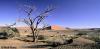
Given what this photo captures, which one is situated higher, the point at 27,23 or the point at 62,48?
the point at 27,23

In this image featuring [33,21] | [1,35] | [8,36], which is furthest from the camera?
[1,35]

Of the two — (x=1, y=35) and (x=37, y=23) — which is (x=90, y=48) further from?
(x=1, y=35)

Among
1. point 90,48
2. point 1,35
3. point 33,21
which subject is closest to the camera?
point 90,48

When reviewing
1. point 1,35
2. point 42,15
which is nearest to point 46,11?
point 42,15

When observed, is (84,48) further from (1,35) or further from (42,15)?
(1,35)

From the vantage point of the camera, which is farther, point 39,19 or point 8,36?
point 8,36

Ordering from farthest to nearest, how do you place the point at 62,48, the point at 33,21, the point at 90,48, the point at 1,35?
the point at 1,35 < the point at 33,21 < the point at 62,48 < the point at 90,48

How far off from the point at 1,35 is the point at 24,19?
418 inches

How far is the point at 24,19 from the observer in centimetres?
4406

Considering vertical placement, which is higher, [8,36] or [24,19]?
[24,19]

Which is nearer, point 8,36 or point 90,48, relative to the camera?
point 90,48

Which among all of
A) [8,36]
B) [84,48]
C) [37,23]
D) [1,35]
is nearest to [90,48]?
[84,48]

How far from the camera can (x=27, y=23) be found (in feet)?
145

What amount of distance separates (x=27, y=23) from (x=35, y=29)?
75.4 inches
